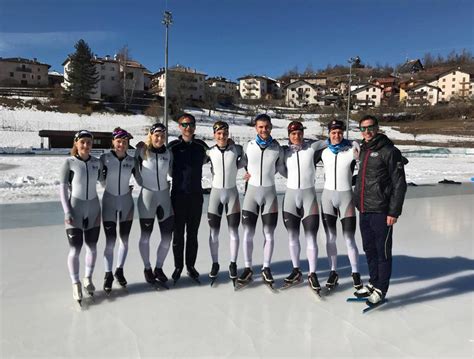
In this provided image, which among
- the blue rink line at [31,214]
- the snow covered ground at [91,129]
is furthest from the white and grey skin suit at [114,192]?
the snow covered ground at [91,129]

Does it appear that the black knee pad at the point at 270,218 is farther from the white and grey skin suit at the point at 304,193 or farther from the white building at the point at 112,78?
the white building at the point at 112,78

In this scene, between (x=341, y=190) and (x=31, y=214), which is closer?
(x=341, y=190)

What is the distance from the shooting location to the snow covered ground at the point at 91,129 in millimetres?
9584

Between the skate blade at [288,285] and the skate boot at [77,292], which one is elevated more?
the skate boot at [77,292]

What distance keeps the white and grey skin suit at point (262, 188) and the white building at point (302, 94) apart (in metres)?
65.6

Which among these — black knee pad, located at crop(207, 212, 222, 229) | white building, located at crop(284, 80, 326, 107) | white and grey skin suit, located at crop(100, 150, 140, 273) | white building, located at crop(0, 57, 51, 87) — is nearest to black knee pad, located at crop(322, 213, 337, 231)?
black knee pad, located at crop(207, 212, 222, 229)

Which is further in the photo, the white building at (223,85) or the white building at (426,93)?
the white building at (223,85)

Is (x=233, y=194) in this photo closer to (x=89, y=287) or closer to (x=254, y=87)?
(x=89, y=287)

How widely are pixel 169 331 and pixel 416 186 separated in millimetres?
10272

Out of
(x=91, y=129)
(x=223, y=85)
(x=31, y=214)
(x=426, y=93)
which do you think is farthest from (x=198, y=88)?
(x=31, y=214)

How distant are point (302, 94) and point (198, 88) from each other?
808 inches

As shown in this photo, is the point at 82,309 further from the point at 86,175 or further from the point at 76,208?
the point at 86,175

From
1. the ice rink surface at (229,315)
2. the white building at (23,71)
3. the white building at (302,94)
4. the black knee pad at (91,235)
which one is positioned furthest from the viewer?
the white building at (302,94)

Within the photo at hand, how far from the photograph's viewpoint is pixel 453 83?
6894 centimetres
